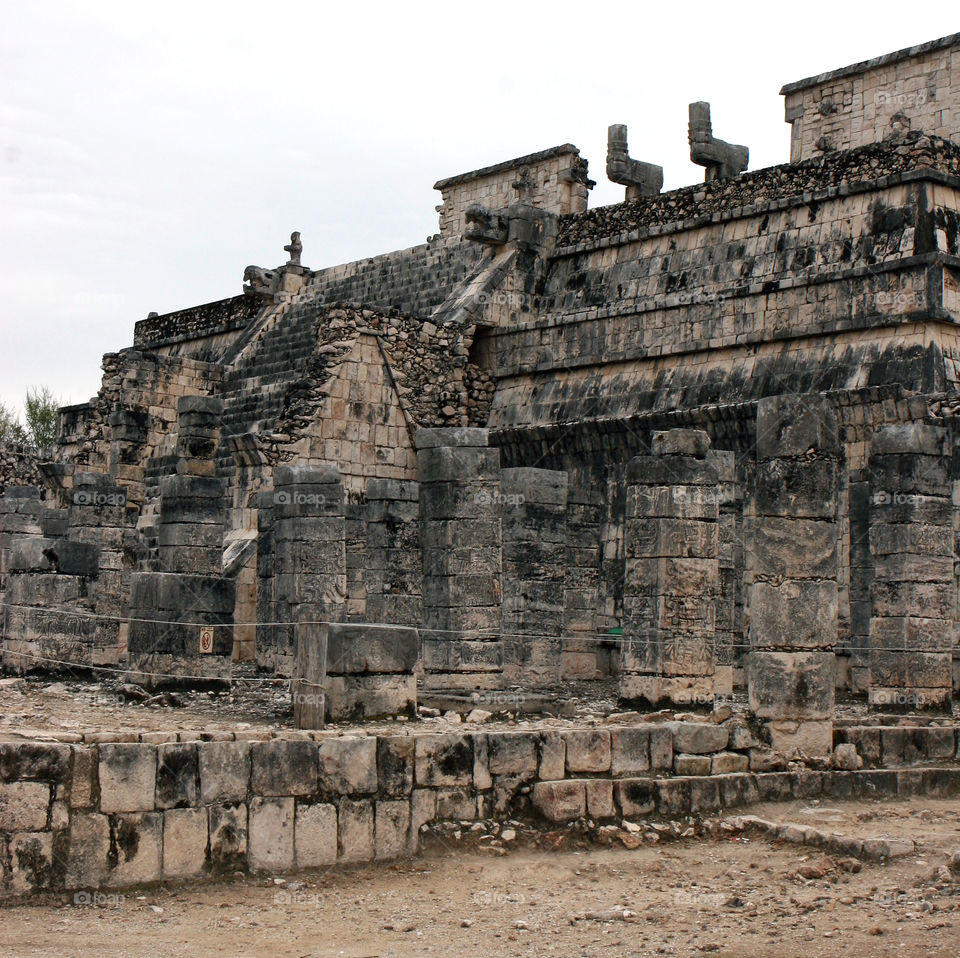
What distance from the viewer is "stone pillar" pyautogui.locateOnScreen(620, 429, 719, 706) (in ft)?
43.2

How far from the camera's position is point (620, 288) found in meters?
22.1

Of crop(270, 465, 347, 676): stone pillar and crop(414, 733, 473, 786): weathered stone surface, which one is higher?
crop(270, 465, 347, 676): stone pillar

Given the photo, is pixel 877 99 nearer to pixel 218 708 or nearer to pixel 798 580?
Answer: pixel 798 580

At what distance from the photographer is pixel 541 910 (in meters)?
8.26

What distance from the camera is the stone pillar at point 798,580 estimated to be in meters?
11.0

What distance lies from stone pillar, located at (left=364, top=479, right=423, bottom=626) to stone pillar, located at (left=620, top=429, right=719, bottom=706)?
3864 millimetres

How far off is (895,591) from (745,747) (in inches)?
158

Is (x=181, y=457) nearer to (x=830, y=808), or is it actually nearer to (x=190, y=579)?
(x=190, y=579)

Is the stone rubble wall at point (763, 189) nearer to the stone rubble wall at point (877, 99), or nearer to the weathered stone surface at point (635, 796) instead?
the stone rubble wall at point (877, 99)

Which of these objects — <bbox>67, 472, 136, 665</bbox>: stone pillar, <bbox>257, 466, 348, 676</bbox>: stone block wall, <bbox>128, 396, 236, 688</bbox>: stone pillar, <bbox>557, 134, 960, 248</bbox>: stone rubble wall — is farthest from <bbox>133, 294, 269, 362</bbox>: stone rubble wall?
<bbox>128, 396, 236, 688</bbox>: stone pillar

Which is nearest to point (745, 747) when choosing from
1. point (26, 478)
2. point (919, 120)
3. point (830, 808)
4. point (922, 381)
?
point (830, 808)

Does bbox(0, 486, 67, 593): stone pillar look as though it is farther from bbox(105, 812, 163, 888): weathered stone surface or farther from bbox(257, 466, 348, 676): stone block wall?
bbox(105, 812, 163, 888): weathered stone surface

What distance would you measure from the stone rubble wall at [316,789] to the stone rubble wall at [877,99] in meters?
15.5

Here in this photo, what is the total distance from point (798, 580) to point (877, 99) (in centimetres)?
1665
